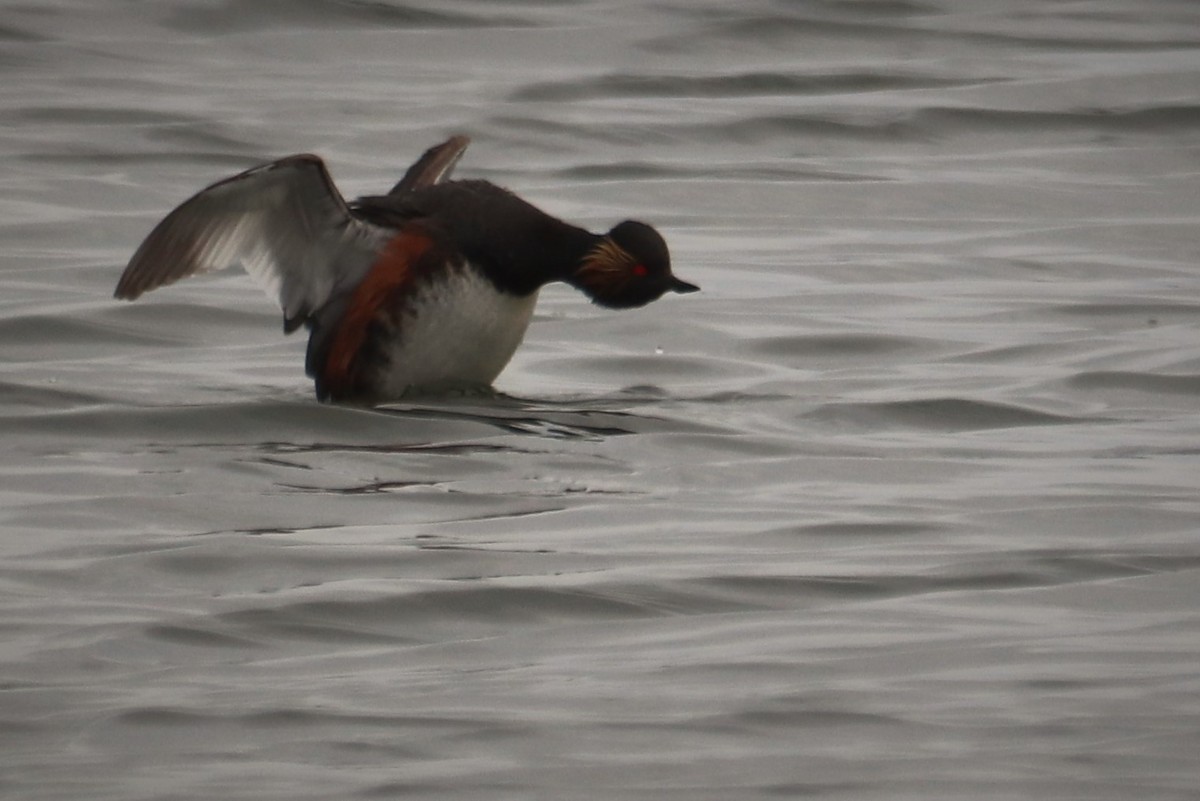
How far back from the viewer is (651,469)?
9.07 metres

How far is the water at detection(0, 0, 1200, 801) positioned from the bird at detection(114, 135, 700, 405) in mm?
263

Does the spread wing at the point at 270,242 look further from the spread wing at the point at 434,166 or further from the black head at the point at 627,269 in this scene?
the spread wing at the point at 434,166

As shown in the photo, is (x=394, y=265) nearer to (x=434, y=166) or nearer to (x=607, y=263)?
(x=607, y=263)

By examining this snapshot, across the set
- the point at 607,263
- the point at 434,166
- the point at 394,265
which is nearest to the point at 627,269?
the point at 607,263

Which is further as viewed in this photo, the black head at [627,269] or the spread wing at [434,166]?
the spread wing at [434,166]

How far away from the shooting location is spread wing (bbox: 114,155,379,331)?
10.0 meters

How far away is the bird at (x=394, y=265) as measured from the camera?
9953 millimetres

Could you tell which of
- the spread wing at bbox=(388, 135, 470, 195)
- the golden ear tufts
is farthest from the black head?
the spread wing at bbox=(388, 135, 470, 195)

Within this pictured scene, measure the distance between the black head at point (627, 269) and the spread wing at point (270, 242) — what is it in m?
0.86

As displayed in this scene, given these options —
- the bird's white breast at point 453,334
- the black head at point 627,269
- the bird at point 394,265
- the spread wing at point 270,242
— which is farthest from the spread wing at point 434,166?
the bird's white breast at point 453,334

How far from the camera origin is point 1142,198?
15938 mm

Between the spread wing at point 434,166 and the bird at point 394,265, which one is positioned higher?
the spread wing at point 434,166

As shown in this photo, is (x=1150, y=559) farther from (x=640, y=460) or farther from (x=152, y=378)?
(x=152, y=378)

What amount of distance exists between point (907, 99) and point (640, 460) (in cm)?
1001
